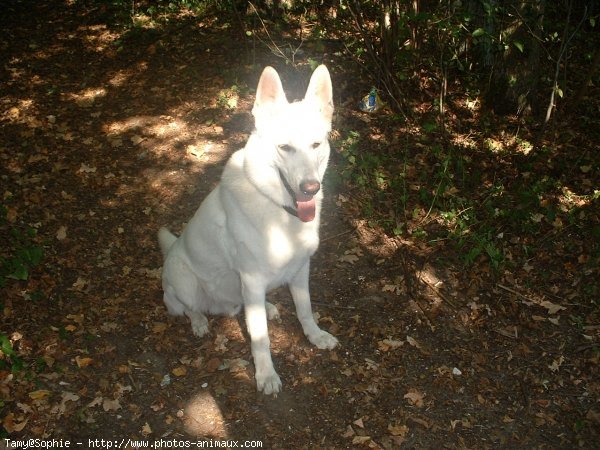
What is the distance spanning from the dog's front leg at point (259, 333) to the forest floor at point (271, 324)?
0.40ft

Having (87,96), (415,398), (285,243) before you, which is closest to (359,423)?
(415,398)

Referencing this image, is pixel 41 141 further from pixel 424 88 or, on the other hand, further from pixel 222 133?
pixel 424 88

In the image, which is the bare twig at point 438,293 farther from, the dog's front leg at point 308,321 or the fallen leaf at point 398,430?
the fallen leaf at point 398,430

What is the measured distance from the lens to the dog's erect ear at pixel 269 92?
317cm

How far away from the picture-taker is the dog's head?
3.13 m

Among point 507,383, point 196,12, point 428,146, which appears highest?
point 196,12

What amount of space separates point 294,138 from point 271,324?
194 centimetres

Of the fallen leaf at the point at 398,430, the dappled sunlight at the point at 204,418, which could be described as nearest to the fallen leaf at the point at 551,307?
the fallen leaf at the point at 398,430

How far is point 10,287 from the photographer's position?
14.1 ft

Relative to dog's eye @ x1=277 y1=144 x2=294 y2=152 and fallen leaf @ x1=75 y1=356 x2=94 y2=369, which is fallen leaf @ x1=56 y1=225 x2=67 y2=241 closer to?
fallen leaf @ x1=75 y1=356 x2=94 y2=369

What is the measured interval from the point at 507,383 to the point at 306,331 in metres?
1.70

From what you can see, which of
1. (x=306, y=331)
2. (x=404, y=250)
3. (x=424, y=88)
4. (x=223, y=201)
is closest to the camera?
(x=223, y=201)

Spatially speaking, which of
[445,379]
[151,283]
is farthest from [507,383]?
[151,283]

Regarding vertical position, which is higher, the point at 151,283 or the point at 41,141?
the point at 41,141
